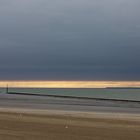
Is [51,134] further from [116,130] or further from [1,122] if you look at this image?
[1,122]

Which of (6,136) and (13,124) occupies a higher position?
(6,136)

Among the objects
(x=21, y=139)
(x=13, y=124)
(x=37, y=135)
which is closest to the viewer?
(x=21, y=139)

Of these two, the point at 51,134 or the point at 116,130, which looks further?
the point at 116,130

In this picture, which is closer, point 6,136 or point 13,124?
point 6,136

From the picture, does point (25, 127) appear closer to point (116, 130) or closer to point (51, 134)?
point (51, 134)

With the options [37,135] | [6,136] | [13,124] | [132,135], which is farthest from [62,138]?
[13,124]

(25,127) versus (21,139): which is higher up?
(21,139)

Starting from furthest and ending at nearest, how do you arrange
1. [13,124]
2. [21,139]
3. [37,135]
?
1. [13,124]
2. [37,135]
3. [21,139]

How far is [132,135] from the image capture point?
49.7ft

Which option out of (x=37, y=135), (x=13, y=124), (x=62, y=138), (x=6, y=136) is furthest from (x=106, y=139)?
(x=13, y=124)

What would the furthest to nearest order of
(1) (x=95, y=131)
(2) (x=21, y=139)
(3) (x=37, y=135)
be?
(1) (x=95, y=131) → (3) (x=37, y=135) → (2) (x=21, y=139)

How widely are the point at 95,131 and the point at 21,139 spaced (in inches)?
147

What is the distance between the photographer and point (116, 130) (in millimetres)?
16344

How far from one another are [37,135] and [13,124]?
147 inches
